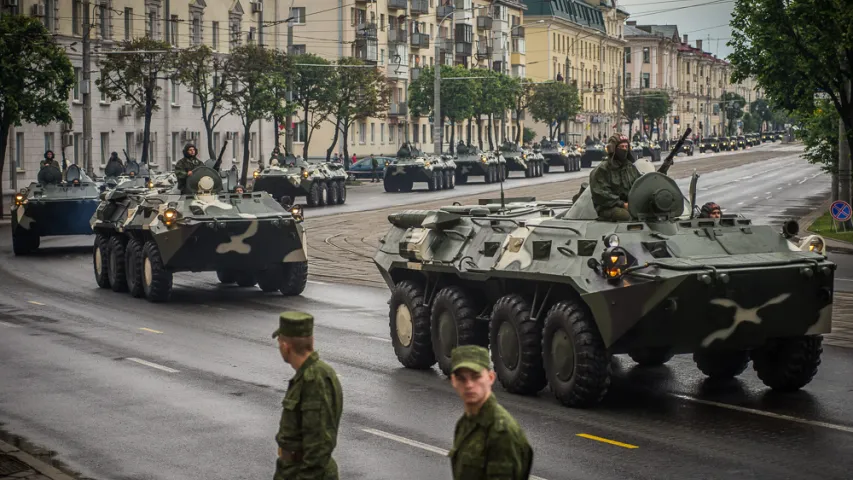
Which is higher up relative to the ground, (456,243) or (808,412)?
(456,243)

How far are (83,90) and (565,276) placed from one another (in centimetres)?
3957

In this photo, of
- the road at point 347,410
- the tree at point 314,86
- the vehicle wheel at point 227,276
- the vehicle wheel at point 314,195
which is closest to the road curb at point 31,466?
the road at point 347,410

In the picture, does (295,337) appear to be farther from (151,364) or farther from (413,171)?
(413,171)

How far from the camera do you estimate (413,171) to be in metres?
59.6

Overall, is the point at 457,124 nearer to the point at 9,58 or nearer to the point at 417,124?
the point at 417,124

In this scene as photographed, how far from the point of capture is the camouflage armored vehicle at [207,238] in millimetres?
22875

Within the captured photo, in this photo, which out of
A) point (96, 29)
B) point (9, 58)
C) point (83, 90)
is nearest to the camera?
point (9, 58)

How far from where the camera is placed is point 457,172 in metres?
68.3

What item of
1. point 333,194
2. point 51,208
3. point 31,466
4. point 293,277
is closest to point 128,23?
point 333,194

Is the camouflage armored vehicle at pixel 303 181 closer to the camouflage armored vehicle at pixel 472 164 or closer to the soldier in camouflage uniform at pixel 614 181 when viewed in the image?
the camouflage armored vehicle at pixel 472 164

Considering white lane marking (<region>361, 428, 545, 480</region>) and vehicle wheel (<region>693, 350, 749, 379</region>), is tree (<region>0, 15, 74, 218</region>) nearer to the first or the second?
vehicle wheel (<region>693, 350, 749, 379</region>)

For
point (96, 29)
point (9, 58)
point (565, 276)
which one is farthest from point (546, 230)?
point (96, 29)

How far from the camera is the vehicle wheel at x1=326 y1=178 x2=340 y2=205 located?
51406 millimetres

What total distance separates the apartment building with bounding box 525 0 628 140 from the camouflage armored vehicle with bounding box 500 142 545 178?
4499 centimetres
